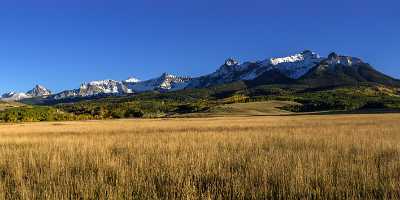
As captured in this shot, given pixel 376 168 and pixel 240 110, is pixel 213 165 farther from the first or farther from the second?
pixel 240 110

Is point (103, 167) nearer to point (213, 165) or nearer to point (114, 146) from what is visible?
point (213, 165)

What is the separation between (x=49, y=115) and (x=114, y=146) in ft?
420

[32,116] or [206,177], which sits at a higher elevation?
[32,116]

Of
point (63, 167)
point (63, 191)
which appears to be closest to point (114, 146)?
point (63, 167)

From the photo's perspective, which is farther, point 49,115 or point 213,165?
point 49,115

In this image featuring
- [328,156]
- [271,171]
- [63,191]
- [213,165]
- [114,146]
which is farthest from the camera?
[114,146]

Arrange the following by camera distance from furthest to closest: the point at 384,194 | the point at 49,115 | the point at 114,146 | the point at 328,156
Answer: the point at 49,115 → the point at 114,146 → the point at 328,156 → the point at 384,194

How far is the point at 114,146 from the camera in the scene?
21.5 m

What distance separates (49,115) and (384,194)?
141527 mm

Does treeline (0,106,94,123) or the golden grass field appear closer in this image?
the golden grass field

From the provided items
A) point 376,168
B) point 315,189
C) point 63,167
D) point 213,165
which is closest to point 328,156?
point 376,168

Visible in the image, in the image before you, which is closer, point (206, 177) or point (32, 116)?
point (206, 177)

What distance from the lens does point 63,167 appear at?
1395 cm

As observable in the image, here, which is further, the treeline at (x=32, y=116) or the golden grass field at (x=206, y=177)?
the treeline at (x=32, y=116)
